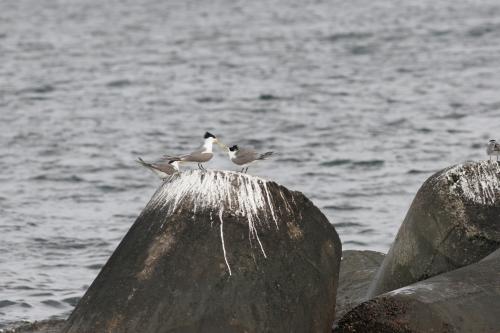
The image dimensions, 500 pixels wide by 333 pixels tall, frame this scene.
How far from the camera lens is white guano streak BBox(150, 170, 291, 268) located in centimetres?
857

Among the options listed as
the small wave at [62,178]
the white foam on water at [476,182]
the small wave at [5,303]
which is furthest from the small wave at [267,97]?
the white foam on water at [476,182]

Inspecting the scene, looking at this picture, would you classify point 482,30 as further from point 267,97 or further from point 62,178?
point 62,178

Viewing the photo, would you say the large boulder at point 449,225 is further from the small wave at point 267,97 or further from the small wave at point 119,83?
the small wave at point 119,83

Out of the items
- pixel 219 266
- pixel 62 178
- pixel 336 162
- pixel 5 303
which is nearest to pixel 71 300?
pixel 5 303

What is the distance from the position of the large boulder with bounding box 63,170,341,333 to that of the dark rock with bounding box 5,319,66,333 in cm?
265

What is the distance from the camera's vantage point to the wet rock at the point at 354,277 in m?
10.8

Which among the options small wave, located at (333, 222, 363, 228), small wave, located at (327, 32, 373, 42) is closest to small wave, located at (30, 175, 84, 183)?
small wave, located at (333, 222, 363, 228)

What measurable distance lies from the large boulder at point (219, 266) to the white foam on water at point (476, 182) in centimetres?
160

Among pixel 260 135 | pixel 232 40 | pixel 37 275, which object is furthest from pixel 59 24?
pixel 37 275

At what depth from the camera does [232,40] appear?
39906 mm

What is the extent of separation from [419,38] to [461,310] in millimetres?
30399

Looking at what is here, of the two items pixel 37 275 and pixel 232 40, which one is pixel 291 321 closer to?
pixel 37 275

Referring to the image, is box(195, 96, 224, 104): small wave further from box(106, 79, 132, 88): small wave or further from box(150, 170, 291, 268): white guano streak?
box(150, 170, 291, 268): white guano streak

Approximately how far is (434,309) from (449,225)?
1668 millimetres
